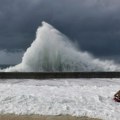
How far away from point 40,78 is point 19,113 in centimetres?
636

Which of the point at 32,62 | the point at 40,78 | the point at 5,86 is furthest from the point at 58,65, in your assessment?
the point at 5,86

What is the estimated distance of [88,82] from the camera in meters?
14.5

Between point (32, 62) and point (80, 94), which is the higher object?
point (32, 62)

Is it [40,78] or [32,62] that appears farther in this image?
[32,62]

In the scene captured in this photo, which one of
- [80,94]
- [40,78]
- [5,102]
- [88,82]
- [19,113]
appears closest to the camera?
[19,113]

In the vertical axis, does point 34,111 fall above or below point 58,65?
below

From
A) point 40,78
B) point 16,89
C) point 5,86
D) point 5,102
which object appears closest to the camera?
point 5,102

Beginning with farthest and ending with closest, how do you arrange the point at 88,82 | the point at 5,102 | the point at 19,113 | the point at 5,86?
the point at 88,82, the point at 5,86, the point at 5,102, the point at 19,113

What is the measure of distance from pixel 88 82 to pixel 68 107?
502 cm

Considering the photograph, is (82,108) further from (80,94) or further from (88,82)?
(88,82)

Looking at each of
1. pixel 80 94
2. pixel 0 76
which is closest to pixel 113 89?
pixel 80 94

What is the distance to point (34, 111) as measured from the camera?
30.4ft

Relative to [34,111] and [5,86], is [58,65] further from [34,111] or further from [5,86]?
[34,111]

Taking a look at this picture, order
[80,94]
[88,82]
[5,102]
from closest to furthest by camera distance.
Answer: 1. [5,102]
2. [80,94]
3. [88,82]
